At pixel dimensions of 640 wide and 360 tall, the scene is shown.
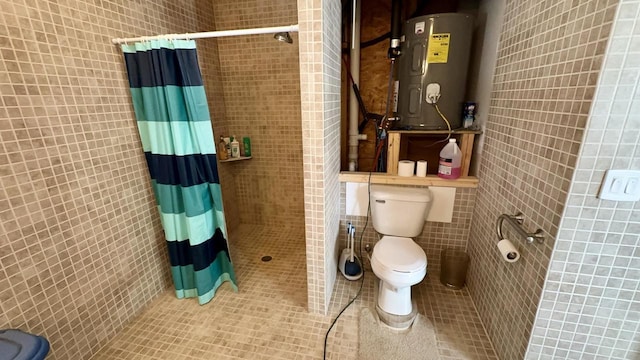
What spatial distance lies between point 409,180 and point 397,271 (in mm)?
691

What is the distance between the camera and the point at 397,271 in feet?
5.00

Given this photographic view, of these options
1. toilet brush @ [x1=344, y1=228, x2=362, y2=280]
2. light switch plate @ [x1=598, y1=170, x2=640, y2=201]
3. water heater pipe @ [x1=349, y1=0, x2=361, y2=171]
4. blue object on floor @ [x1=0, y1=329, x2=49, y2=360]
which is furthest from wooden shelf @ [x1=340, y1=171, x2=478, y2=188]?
blue object on floor @ [x1=0, y1=329, x2=49, y2=360]

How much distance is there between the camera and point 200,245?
5.69 feet

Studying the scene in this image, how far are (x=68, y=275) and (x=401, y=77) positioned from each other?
2.32m

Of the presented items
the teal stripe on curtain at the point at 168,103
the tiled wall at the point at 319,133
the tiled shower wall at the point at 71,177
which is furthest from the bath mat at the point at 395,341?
the teal stripe on curtain at the point at 168,103

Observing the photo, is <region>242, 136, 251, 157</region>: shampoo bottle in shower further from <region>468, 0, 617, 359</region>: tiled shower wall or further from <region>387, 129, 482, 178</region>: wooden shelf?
<region>468, 0, 617, 359</region>: tiled shower wall

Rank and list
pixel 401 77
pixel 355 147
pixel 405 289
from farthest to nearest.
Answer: pixel 355 147, pixel 401 77, pixel 405 289

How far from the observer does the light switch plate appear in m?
0.92

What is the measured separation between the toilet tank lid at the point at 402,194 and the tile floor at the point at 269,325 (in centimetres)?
68

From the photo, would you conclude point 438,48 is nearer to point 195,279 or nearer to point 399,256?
point 399,256

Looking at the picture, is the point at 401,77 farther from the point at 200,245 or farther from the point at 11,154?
the point at 11,154

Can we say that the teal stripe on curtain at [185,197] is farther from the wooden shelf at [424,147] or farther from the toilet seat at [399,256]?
the wooden shelf at [424,147]

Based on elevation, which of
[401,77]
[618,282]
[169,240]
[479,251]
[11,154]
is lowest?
[479,251]

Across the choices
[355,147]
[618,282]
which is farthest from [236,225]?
[618,282]
